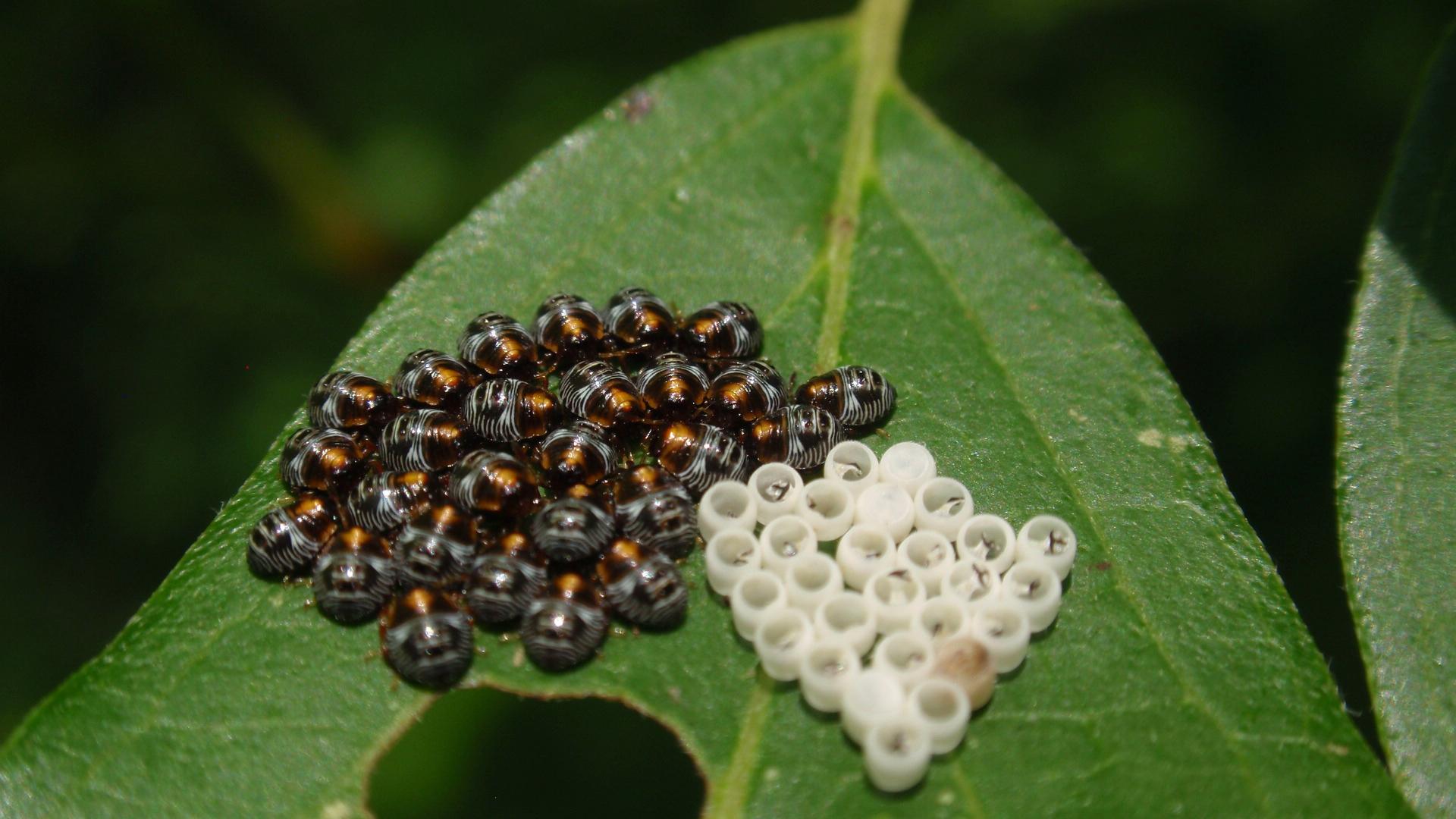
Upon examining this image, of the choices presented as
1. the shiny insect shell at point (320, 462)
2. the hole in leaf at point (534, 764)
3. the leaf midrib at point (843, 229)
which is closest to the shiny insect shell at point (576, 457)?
the shiny insect shell at point (320, 462)

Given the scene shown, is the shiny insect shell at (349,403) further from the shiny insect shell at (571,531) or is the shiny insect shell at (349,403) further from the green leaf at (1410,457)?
the green leaf at (1410,457)

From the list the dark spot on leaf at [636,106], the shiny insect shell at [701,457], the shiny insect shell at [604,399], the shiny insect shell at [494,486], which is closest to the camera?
the shiny insect shell at [494,486]

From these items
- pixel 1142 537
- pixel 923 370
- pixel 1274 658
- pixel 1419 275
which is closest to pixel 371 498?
pixel 923 370

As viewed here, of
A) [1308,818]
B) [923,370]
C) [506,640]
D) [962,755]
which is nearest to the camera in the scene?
[1308,818]

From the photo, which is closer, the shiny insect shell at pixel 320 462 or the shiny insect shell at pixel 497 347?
the shiny insect shell at pixel 320 462

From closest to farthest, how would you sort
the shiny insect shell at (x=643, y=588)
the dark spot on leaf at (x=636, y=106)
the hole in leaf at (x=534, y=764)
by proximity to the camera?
the shiny insect shell at (x=643, y=588) < the dark spot on leaf at (x=636, y=106) < the hole in leaf at (x=534, y=764)

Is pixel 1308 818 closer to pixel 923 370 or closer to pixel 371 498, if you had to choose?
pixel 923 370

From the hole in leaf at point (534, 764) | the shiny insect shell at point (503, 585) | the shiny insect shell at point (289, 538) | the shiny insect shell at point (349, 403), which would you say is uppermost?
the shiny insect shell at point (503, 585)
